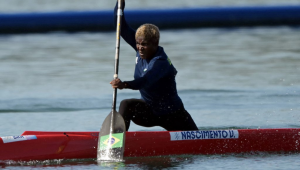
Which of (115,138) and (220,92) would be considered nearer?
(115,138)

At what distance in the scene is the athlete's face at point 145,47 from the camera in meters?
6.23

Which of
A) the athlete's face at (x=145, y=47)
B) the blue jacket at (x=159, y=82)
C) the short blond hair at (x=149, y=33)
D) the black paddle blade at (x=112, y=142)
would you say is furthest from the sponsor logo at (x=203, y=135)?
the short blond hair at (x=149, y=33)

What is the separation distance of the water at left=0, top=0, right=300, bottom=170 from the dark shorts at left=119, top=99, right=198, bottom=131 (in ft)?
1.25

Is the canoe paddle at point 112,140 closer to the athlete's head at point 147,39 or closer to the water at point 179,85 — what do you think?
the water at point 179,85

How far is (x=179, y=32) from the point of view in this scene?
18.5 meters

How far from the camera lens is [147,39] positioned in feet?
20.4

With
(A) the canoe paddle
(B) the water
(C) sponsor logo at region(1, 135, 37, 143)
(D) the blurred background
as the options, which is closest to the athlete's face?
(A) the canoe paddle

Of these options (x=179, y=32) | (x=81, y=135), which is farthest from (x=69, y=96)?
(x=179, y=32)

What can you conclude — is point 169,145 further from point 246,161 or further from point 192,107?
point 192,107

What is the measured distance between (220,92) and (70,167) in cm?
431

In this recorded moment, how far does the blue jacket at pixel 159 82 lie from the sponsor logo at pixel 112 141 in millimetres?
459

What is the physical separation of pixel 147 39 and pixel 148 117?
0.73m

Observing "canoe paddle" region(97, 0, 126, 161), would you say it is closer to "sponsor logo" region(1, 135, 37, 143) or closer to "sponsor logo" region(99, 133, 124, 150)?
"sponsor logo" region(99, 133, 124, 150)

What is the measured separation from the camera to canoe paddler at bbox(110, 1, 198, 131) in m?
6.21
